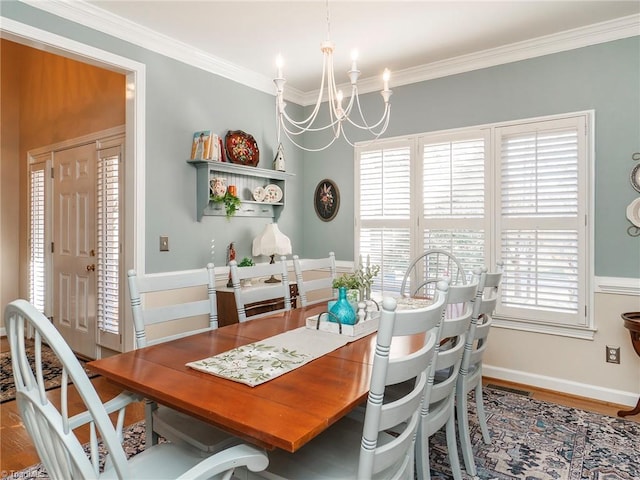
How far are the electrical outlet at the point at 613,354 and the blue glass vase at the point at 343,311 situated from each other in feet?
7.35

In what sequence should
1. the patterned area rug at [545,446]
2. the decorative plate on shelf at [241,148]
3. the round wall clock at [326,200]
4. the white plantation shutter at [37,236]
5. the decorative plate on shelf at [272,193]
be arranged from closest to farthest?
the patterned area rug at [545,446], the decorative plate on shelf at [241,148], the decorative plate on shelf at [272,193], the round wall clock at [326,200], the white plantation shutter at [37,236]

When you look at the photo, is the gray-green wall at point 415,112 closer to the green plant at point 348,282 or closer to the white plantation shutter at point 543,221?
the white plantation shutter at point 543,221

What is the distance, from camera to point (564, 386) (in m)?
3.19

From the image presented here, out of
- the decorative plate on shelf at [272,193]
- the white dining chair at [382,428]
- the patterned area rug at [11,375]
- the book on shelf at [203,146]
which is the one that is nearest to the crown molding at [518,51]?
the decorative plate on shelf at [272,193]

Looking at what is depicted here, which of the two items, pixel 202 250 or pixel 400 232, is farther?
pixel 400 232

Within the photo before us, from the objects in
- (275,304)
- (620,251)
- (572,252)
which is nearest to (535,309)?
(572,252)

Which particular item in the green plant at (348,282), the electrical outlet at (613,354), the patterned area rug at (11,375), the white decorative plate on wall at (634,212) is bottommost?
the patterned area rug at (11,375)

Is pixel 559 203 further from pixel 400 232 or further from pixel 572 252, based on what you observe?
pixel 400 232

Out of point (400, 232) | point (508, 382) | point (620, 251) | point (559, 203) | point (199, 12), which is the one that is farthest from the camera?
point (400, 232)

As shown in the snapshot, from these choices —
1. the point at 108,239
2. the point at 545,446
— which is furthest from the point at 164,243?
the point at 545,446

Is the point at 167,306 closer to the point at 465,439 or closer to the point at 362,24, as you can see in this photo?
the point at 465,439

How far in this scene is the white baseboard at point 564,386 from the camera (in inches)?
117

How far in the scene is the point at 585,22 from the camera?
2.97 m

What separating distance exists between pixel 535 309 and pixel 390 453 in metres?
2.58
